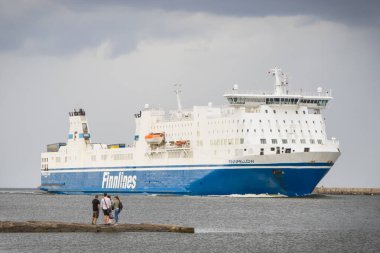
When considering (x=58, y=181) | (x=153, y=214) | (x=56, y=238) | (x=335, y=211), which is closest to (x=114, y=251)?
(x=56, y=238)

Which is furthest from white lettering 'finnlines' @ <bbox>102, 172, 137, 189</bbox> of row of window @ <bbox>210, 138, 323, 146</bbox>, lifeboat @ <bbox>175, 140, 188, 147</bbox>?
row of window @ <bbox>210, 138, 323, 146</bbox>

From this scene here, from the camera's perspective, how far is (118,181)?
329ft

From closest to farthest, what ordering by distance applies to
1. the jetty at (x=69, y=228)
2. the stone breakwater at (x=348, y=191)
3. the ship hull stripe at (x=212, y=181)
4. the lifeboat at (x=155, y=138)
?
the jetty at (x=69, y=228) < the ship hull stripe at (x=212, y=181) < the lifeboat at (x=155, y=138) < the stone breakwater at (x=348, y=191)

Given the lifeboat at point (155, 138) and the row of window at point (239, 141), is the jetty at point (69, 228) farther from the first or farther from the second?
the lifeboat at point (155, 138)

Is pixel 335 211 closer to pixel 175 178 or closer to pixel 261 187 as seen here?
pixel 261 187

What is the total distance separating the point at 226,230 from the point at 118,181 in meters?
49.9

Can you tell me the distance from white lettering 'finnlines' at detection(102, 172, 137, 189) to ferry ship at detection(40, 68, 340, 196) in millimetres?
108

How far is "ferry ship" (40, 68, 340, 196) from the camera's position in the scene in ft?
260

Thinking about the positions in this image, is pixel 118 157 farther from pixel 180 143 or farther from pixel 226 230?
pixel 226 230

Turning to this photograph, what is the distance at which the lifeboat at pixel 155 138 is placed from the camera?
92000mm

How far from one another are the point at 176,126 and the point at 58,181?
89.4ft

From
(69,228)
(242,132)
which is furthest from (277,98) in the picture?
(69,228)

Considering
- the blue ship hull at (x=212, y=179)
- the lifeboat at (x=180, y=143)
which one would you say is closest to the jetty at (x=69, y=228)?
the blue ship hull at (x=212, y=179)

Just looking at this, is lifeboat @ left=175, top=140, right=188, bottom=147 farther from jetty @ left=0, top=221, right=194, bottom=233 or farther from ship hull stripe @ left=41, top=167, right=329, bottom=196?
jetty @ left=0, top=221, right=194, bottom=233
